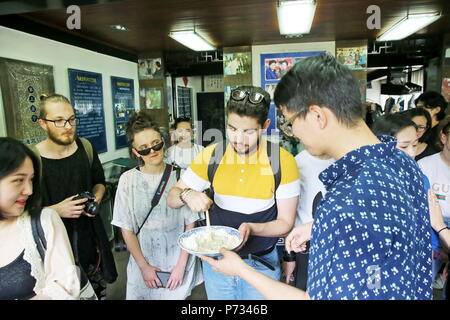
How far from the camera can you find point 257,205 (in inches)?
55.0

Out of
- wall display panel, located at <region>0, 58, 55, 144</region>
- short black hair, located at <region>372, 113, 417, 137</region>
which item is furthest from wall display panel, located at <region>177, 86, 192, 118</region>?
short black hair, located at <region>372, 113, 417, 137</region>

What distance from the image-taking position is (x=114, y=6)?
102 inches

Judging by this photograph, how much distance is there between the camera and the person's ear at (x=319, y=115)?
0.78 m

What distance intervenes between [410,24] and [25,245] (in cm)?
402

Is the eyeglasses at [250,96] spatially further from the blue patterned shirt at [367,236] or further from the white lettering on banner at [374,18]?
the white lettering on banner at [374,18]

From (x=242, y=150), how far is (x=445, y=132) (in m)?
1.43

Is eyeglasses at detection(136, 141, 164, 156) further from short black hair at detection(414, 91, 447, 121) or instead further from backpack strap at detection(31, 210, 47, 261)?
short black hair at detection(414, 91, 447, 121)

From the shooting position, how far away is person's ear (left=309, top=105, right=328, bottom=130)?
2.56 ft

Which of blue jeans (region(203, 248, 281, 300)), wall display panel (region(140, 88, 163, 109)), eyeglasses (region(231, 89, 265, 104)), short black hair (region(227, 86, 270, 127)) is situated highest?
wall display panel (region(140, 88, 163, 109))

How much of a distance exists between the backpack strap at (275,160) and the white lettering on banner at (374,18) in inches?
90.3

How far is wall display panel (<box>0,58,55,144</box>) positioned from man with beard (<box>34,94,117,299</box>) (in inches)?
50.0
